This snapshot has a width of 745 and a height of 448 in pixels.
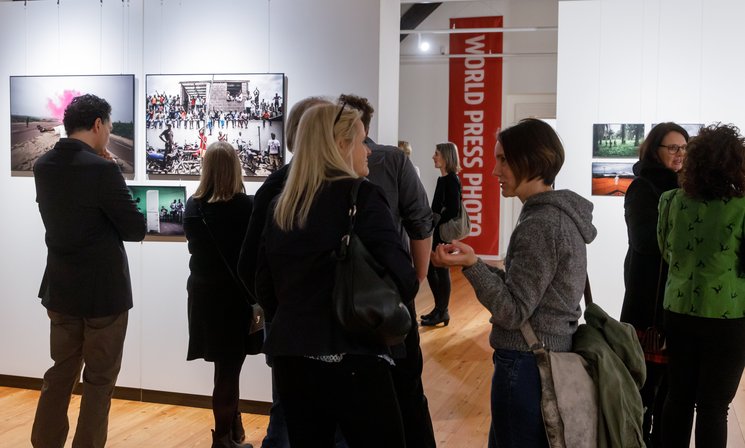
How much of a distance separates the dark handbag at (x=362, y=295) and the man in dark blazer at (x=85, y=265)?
5.76 ft

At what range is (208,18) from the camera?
488 centimetres

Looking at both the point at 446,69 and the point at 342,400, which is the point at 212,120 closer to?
the point at 342,400

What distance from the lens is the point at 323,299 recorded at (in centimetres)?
217

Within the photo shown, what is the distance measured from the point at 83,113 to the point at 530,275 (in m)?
2.31

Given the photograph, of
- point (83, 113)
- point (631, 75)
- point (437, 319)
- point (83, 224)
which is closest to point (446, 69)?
point (437, 319)

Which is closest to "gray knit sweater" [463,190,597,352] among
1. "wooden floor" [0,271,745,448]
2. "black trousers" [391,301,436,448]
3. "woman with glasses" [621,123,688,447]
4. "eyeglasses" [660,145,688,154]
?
"black trousers" [391,301,436,448]

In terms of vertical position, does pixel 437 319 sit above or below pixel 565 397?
below

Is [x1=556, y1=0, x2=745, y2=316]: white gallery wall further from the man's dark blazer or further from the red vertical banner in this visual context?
the red vertical banner

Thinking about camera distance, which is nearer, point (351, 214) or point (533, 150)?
point (351, 214)

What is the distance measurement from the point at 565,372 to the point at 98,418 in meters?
2.37

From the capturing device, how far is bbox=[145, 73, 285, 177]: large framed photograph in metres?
4.79

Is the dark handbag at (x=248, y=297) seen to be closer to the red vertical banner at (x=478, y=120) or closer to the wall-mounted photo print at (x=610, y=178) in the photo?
the wall-mounted photo print at (x=610, y=178)

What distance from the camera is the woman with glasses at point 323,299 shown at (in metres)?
2.17

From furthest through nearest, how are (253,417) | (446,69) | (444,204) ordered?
(446,69) < (444,204) < (253,417)
